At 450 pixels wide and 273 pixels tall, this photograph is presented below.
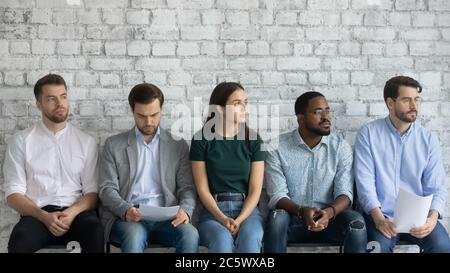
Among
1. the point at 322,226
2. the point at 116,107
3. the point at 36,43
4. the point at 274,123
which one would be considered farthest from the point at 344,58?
the point at 36,43

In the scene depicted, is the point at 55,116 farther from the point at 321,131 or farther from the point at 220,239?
the point at 321,131

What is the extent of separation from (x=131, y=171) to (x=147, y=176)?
0.31 ft

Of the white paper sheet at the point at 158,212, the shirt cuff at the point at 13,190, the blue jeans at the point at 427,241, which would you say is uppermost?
the shirt cuff at the point at 13,190

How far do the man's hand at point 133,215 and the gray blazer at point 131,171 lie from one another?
12 centimetres

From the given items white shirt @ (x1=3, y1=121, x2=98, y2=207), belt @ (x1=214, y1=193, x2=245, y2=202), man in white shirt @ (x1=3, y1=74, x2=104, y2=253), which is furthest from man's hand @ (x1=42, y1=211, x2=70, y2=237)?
belt @ (x1=214, y1=193, x2=245, y2=202)

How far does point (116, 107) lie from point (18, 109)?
59 cm

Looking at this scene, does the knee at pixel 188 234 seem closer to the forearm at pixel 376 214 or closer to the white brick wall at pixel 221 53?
the white brick wall at pixel 221 53

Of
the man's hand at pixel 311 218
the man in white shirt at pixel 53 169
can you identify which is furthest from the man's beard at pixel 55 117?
the man's hand at pixel 311 218

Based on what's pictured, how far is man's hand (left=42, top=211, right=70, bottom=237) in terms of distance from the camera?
12.0ft

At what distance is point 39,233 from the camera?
3615 mm

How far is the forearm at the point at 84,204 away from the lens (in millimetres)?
3764

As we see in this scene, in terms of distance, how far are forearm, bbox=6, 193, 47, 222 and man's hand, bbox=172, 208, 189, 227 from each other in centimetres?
69

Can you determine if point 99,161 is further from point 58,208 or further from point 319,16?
point 319,16

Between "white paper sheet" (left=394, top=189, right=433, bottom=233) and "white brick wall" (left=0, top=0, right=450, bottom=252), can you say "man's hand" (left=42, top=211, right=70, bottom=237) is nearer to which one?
"white brick wall" (left=0, top=0, right=450, bottom=252)
